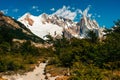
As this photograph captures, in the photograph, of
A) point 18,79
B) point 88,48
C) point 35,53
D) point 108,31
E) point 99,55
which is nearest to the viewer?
point 18,79

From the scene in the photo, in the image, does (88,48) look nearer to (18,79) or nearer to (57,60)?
(57,60)

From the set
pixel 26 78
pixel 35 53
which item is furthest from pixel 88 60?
pixel 35 53

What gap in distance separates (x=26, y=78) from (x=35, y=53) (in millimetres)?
67256

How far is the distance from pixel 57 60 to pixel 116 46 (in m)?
22.8

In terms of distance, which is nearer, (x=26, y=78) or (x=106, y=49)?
(x=26, y=78)

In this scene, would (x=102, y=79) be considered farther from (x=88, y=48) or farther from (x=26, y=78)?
(x=88, y=48)

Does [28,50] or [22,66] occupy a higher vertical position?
[28,50]

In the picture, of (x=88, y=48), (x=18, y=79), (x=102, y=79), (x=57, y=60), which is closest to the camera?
(x=102, y=79)

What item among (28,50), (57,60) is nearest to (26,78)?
(57,60)

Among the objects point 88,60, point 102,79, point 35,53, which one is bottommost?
point 102,79

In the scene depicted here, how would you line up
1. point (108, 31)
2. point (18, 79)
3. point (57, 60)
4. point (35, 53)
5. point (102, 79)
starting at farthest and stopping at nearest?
point (35, 53) < point (108, 31) < point (57, 60) < point (18, 79) < point (102, 79)

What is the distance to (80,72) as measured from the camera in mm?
43438

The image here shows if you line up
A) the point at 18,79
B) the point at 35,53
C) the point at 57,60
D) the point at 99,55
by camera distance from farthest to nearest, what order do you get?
the point at 35,53 < the point at 57,60 < the point at 99,55 < the point at 18,79

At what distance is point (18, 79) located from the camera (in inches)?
2175
